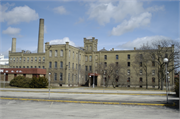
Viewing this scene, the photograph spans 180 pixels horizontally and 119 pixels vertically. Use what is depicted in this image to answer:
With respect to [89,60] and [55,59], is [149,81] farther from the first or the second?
[55,59]

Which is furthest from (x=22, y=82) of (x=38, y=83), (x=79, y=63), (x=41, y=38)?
(x=41, y=38)

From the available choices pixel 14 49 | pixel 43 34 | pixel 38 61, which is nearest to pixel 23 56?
pixel 38 61

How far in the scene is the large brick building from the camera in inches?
2292

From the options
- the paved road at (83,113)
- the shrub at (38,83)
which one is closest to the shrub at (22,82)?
the shrub at (38,83)

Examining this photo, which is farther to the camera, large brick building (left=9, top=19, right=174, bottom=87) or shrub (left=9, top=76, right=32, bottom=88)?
large brick building (left=9, top=19, right=174, bottom=87)

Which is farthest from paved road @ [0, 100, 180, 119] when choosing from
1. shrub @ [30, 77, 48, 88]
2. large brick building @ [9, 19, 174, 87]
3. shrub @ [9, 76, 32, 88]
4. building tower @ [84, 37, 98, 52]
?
building tower @ [84, 37, 98, 52]

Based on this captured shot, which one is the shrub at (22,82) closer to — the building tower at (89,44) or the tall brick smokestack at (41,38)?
the tall brick smokestack at (41,38)

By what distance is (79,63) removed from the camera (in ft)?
213

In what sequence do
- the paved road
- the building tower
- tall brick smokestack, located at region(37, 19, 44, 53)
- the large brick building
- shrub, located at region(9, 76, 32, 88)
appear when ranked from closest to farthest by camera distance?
the paved road, shrub, located at region(9, 76, 32, 88), the large brick building, tall brick smokestack, located at region(37, 19, 44, 53), the building tower

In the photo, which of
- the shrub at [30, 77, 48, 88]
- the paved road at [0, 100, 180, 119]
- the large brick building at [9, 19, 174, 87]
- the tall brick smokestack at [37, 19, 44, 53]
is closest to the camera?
the paved road at [0, 100, 180, 119]

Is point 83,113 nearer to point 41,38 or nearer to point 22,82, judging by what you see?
point 22,82

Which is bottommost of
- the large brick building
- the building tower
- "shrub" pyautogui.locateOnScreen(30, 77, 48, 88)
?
"shrub" pyautogui.locateOnScreen(30, 77, 48, 88)

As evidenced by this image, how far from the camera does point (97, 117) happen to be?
32.7 feet

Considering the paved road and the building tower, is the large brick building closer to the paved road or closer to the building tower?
the building tower
